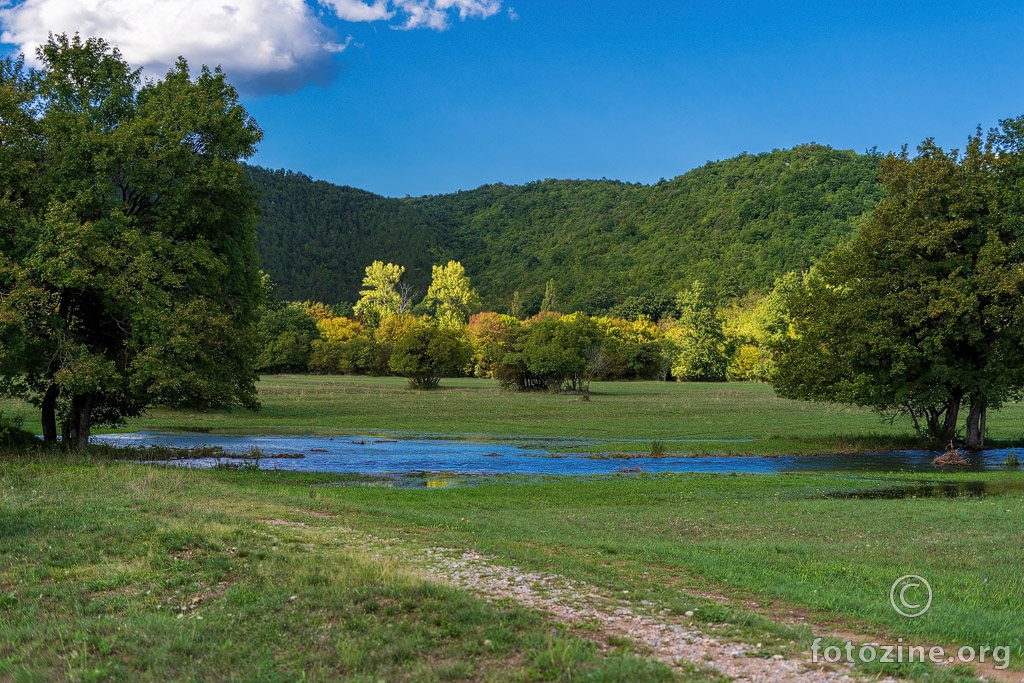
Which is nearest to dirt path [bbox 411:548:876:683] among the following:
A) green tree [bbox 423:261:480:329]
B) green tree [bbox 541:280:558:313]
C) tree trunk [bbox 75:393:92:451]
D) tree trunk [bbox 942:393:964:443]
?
tree trunk [bbox 75:393:92:451]

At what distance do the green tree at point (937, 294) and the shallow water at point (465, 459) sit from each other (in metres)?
3.72

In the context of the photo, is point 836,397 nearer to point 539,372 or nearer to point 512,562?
point 512,562

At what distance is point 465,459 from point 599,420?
23.2 meters

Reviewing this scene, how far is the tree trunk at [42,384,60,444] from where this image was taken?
29.3m

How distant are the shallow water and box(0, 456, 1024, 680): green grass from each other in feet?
34.3

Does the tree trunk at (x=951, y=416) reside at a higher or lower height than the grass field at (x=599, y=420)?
higher

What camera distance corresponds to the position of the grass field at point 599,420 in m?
44.5

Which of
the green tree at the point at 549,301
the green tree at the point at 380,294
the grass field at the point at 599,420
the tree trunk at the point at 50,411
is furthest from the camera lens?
the green tree at the point at 380,294

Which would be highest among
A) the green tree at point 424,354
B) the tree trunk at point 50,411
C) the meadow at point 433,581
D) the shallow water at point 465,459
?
the green tree at point 424,354

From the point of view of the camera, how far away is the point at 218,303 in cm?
3170

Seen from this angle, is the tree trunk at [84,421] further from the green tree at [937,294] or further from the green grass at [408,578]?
the green tree at [937,294]

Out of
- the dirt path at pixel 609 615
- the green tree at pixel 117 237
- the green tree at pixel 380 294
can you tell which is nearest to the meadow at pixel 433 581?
the dirt path at pixel 609 615

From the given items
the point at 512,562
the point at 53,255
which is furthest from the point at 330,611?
the point at 53,255

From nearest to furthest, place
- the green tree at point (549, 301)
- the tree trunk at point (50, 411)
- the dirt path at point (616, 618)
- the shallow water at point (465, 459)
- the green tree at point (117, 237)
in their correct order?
the dirt path at point (616, 618), the green tree at point (117, 237), the tree trunk at point (50, 411), the shallow water at point (465, 459), the green tree at point (549, 301)
